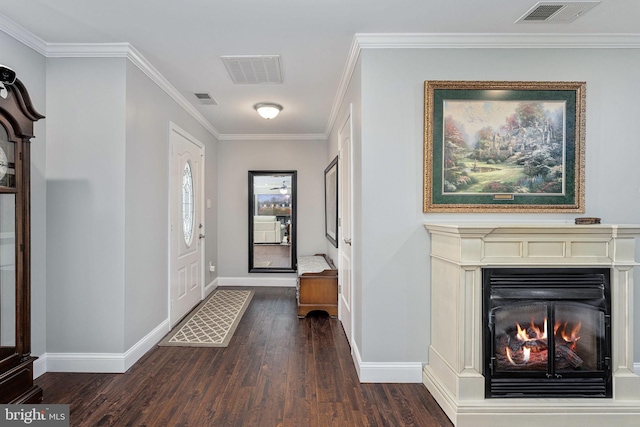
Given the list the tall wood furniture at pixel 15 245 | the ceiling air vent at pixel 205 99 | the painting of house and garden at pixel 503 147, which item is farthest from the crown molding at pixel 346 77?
the tall wood furniture at pixel 15 245

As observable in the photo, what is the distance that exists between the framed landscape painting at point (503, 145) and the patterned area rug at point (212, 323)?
95.8 inches

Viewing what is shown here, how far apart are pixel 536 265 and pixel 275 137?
4.51 m

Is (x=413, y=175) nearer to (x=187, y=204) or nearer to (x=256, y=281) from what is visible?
(x=187, y=204)

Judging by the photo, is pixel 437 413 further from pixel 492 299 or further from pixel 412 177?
pixel 412 177

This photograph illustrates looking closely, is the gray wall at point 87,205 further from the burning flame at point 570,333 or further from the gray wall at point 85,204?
the burning flame at point 570,333

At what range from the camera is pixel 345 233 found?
366 centimetres

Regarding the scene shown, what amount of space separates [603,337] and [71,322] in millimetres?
3750

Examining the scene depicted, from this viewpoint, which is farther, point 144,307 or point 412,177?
point 144,307

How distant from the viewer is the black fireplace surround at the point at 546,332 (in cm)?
218

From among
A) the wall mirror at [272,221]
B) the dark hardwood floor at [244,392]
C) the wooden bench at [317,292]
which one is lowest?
the dark hardwood floor at [244,392]

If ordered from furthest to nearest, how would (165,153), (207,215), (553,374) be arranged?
(207,215), (165,153), (553,374)

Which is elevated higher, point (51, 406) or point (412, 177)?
point (412, 177)

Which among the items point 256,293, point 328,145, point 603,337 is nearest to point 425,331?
point 603,337

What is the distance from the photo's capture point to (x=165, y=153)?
3.64 m
